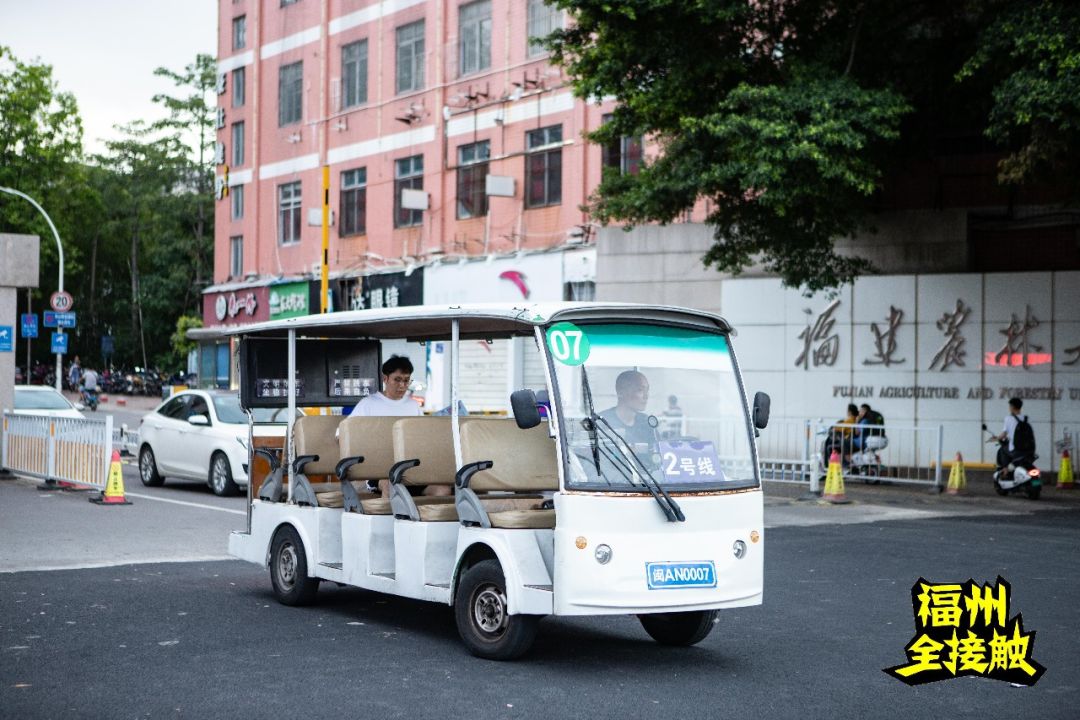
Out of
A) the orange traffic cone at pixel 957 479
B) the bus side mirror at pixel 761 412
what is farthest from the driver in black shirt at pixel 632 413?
the orange traffic cone at pixel 957 479

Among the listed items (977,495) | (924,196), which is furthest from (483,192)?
(977,495)

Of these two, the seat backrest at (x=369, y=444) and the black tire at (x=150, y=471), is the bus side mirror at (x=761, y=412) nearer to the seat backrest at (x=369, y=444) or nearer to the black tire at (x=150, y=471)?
the seat backrest at (x=369, y=444)

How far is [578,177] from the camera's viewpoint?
1254 inches

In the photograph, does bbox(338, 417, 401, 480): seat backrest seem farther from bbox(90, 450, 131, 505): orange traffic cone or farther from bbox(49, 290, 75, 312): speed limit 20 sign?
bbox(49, 290, 75, 312): speed limit 20 sign

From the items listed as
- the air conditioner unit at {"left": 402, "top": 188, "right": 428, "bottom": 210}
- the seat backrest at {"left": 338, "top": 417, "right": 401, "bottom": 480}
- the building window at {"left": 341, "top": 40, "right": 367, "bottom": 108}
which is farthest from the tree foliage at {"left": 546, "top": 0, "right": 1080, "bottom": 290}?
the building window at {"left": 341, "top": 40, "right": 367, "bottom": 108}

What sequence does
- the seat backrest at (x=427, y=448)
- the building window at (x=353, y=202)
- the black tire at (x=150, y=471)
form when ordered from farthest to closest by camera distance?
the building window at (x=353, y=202) < the black tire at (x=150, y=471) < the seat backrest at (x=427, y=448)

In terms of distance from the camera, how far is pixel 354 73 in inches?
1553

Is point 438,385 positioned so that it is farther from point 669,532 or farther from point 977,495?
point 669,532

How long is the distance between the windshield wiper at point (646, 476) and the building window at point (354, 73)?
32171 mm

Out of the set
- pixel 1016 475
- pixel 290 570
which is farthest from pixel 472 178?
pixel 290 570

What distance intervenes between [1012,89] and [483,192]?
1772 cm

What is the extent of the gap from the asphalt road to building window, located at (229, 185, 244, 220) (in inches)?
1260

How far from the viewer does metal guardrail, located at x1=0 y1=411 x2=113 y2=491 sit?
18.6 m

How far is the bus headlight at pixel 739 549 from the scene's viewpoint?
834 centimetres
